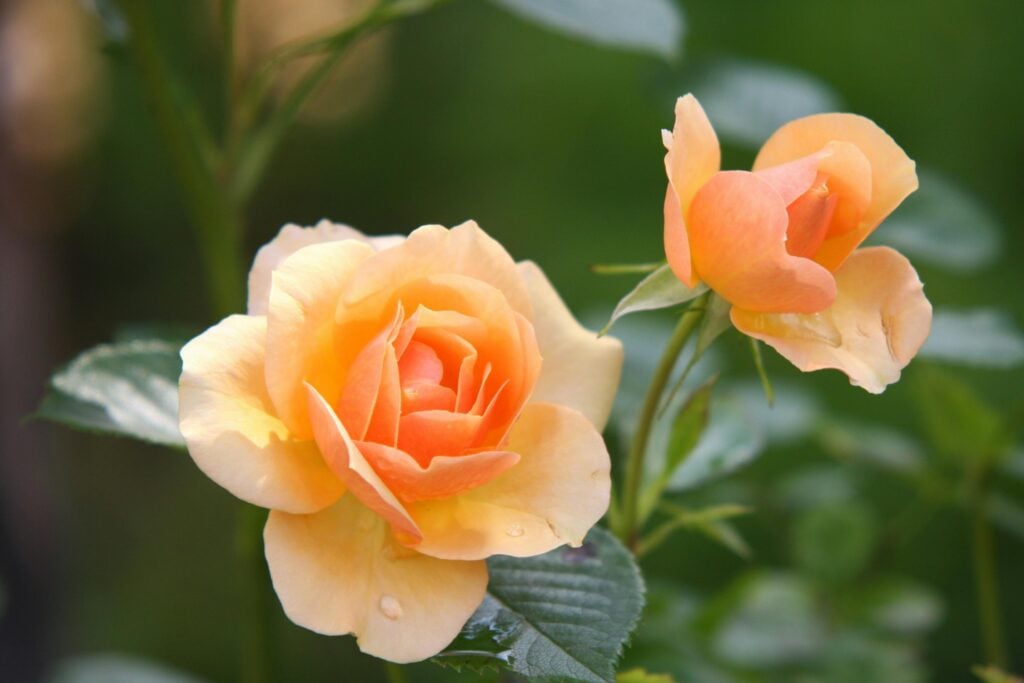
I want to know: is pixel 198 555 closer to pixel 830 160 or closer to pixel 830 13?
pixel 830 13

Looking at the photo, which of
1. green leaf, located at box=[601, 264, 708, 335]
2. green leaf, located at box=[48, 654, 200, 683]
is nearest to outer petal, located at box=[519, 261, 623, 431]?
green leaf, located at box=[601, 264, 708, 335]

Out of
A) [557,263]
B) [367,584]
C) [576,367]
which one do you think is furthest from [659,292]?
[557,263]

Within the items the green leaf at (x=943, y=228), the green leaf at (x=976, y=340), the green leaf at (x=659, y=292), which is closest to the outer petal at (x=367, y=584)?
the green leaf at (x=659, y=292)

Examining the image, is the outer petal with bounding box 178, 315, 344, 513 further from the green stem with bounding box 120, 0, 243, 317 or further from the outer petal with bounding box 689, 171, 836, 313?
the green stem with bounding box 120, 0, 243, 317

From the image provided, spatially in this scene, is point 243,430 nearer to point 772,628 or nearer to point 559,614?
point 559,614

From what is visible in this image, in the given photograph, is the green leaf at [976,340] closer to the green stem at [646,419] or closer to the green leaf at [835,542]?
the green leaf at [835,542]

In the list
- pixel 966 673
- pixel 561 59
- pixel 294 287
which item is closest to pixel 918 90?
pixel 561 59

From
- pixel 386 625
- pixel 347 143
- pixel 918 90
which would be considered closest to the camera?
pixel 386 625
